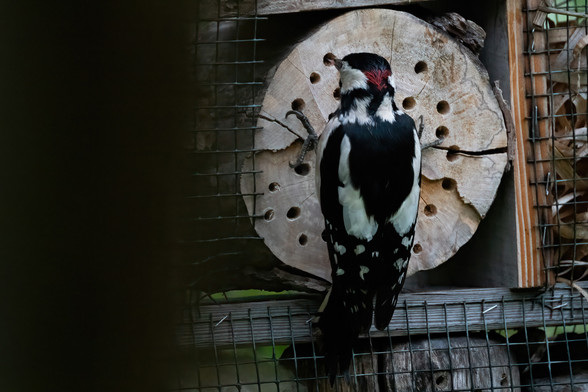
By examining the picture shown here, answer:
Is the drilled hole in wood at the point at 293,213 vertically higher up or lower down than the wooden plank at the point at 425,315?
higher up

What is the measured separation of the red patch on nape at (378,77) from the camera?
6.39 ft

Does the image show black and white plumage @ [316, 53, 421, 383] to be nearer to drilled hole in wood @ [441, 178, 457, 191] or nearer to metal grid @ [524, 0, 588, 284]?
drilled hole in wood @ [441, 178, 457, 191]

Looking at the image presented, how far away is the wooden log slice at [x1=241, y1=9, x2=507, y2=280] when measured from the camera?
2082 millimetres

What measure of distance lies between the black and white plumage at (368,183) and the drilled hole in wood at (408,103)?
0.17 metres

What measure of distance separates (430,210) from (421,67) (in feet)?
1.33

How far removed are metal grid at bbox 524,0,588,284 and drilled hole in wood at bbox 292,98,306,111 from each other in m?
0.66

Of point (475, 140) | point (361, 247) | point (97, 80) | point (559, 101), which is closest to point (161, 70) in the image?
point (97, 80)

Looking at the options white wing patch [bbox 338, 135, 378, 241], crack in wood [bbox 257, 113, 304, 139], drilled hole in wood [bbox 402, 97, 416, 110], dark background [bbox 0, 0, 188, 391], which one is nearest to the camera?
dark background [bbox 0, 0, 188, 391]

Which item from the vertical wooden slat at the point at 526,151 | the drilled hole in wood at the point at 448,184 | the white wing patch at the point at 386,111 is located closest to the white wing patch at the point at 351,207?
the white wing patch at the point at 386,111

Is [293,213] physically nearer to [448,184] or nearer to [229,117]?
[229,117]

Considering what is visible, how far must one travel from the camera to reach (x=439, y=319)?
7.27 ft

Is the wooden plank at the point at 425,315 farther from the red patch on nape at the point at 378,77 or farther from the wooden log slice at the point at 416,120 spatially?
the red patch on nape at the point at 378,77

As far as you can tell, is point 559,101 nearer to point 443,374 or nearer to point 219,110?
point 443,374

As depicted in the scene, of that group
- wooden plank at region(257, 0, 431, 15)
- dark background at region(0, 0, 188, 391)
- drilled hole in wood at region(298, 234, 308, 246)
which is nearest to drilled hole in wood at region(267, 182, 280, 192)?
drilled hole in wood at region(298, 234, 308, 246)
